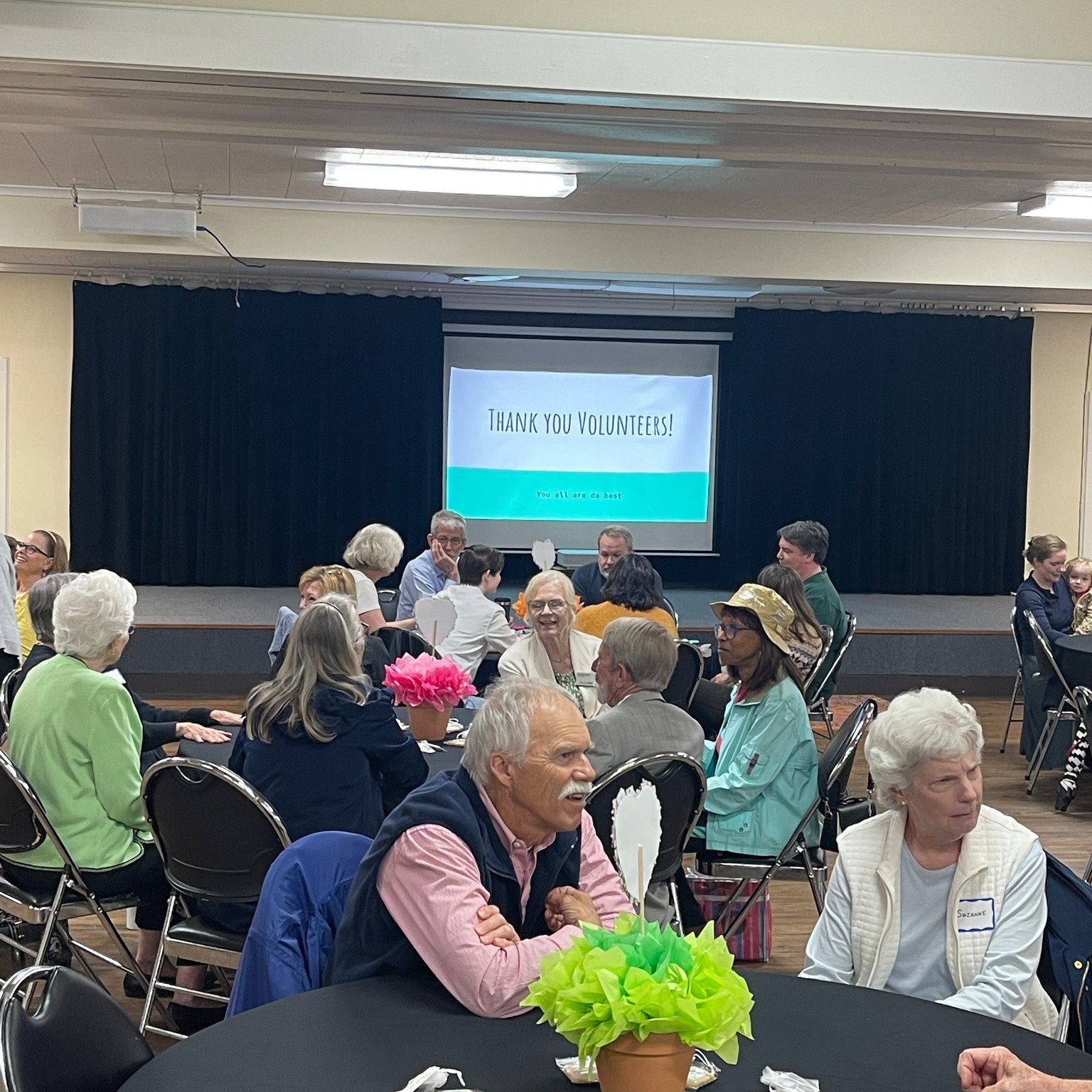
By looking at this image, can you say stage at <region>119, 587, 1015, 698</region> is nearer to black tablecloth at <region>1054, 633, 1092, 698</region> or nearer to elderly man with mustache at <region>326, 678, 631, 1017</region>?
black tablecloth at <region>1054, 633, 1092, 698</region>

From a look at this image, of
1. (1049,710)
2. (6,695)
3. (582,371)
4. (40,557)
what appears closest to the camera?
(6,695)

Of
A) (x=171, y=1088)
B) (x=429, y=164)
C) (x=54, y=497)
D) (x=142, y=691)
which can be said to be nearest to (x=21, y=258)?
(x=54, y=497)

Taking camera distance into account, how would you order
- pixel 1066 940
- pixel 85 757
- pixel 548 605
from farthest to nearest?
pixel 548 605, pixel 85 757, pixel 1066 940

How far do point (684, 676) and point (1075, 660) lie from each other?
214cm

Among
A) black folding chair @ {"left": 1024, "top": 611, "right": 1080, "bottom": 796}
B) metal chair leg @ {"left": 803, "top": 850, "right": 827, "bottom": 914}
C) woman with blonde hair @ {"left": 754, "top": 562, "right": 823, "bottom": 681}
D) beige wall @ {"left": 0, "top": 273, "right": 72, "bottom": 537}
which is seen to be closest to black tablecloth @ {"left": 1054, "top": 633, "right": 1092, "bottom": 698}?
black folding chair @ {"left": 1024, "top": 611, "right": 1080, "bottom": 796}

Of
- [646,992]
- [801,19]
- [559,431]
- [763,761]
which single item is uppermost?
[801,19]

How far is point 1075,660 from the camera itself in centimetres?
633

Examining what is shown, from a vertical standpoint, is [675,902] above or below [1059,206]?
below

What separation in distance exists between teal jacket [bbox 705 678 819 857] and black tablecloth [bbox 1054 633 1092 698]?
2942 mm

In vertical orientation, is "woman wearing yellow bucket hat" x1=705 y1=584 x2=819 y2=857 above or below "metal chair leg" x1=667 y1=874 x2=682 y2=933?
above

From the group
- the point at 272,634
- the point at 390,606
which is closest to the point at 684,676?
the point at 390,606

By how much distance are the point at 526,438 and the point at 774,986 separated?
10342 mm

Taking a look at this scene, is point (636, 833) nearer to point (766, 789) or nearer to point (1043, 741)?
point (766, 789)

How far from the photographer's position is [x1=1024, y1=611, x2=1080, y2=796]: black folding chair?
6.39 meters
